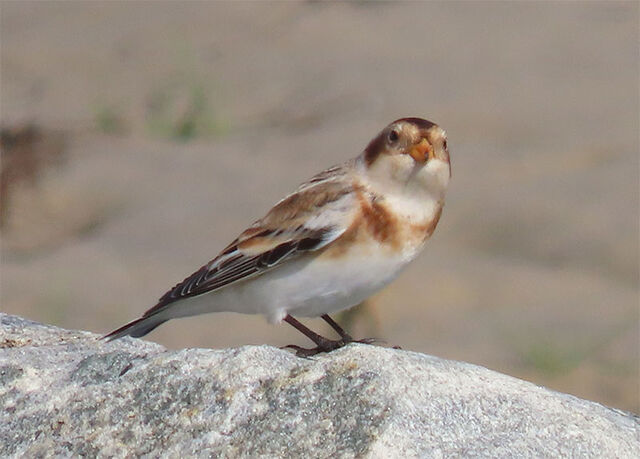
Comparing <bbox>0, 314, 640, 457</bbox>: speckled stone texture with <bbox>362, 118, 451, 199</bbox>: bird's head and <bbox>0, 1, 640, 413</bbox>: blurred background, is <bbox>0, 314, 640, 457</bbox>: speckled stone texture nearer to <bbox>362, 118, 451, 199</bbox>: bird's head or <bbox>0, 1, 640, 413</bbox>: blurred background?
<bbox>362, 118, 451, 199</bbox>: bird's head

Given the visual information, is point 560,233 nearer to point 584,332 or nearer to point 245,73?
point 584,332

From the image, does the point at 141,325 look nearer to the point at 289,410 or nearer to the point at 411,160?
the point at 411,160

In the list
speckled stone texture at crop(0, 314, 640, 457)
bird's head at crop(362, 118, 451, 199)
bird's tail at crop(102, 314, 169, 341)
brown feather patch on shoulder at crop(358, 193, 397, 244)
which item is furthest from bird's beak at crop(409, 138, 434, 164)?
speckled stone texture at crop(0, 314, 640, 457)

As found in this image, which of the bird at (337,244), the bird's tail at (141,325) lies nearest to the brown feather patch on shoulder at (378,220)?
the bird at (337,244)

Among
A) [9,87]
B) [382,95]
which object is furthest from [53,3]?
[382,95]

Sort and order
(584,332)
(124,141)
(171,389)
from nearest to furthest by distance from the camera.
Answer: (171,389) < (584,332) < (124,141)

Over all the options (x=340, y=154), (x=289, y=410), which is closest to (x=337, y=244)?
(x=289, y=410)
